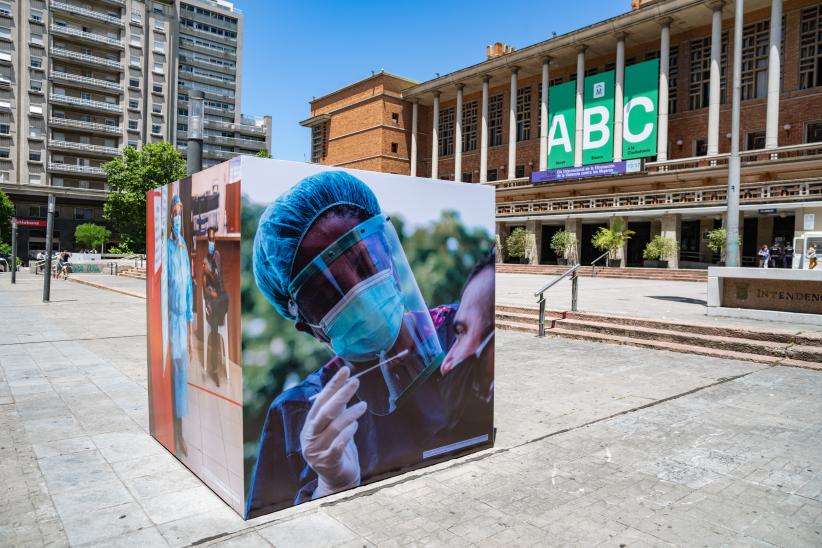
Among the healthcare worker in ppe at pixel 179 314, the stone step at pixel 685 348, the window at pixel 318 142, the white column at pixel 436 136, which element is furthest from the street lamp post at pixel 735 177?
the window at pixel 318 142

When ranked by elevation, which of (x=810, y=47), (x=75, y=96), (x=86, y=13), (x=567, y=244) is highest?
(x=86, y=13)

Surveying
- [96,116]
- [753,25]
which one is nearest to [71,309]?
[753,25]

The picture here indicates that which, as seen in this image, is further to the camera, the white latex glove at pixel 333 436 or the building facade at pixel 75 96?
the building facade at pixel 75 96

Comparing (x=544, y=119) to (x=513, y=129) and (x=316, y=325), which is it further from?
(x=316, y=325)

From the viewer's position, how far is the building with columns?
29312mm

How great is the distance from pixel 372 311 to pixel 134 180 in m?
57.4

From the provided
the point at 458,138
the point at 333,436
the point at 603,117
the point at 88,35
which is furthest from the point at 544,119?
the point at 88,35

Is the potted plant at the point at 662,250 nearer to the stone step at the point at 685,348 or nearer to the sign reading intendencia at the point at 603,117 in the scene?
the sign reading intendencia at the point at 603,117

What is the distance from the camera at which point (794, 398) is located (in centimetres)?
602

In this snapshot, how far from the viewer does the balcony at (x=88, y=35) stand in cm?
5840

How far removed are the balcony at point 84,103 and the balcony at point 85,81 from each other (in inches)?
67.1

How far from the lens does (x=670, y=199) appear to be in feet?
102

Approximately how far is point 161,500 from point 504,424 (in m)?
2.97

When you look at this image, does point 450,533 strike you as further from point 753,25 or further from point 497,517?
point 753,25
